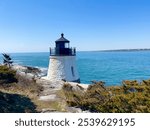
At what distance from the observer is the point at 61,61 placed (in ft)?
57.3

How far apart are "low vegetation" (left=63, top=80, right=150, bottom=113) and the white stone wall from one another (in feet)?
23.8

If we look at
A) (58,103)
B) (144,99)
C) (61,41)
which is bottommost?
(58,103)

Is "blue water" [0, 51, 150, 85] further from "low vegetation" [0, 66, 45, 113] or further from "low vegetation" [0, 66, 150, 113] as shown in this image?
"low vegetation" [0, 66, 150, 113]

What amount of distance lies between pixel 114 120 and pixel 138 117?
0.43 m

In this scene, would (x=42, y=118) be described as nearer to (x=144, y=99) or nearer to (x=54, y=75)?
(x=144, y=99)

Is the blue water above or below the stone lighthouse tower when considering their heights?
below

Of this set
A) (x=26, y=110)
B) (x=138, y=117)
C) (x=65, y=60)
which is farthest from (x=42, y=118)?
(x=65, y=60)

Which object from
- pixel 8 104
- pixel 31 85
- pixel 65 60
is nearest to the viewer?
pixel 8 104

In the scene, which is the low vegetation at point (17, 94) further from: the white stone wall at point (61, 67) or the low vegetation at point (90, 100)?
the white stone wall at point (61, 67)

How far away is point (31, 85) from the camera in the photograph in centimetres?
1262

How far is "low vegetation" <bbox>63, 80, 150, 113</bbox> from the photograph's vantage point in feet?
24.3

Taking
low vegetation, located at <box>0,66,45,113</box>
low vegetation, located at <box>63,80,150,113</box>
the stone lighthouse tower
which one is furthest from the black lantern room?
low vegetation, located at <box>63,80,150,113</box>

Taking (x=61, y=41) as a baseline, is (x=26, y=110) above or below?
below

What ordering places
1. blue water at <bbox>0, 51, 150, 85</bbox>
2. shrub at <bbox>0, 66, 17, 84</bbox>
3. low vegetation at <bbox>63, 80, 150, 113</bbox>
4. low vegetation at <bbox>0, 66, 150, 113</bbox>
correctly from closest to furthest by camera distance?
low vegetation at <bbox>63, 80, 150, 113</bbox> < low vegetation at <bbox>0, 66, 150, 113</bbox> < shrub at <bbox>0, 66, 17, 84</bbox> < blue water at <bbox>0, 51, 150, 85</bbox>
